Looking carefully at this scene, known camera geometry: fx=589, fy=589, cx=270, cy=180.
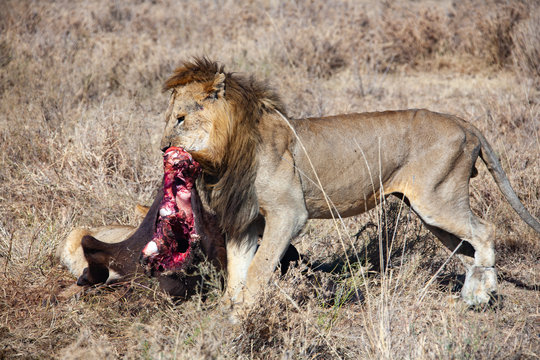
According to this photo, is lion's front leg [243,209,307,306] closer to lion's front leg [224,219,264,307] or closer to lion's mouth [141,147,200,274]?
lion's front leg [224,219,264,307]

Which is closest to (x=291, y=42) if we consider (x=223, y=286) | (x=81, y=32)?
(x=81, y=32)

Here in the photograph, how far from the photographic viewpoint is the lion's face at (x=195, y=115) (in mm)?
3648

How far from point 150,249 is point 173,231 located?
197 mm

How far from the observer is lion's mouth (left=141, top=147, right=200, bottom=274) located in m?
3.76

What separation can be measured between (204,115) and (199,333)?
1335 mm

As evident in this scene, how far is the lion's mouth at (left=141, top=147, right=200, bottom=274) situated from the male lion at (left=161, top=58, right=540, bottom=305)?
14cm

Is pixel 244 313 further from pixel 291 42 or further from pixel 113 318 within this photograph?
Result: pixel 291 42

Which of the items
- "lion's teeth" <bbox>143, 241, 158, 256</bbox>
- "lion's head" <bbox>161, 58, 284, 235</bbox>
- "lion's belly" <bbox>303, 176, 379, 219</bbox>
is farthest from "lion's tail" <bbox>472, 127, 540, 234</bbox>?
"lion's teeth" <bbox>143, 241, 158, 256</bbox>

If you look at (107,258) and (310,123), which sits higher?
(310,123)

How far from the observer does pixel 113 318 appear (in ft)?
11.9

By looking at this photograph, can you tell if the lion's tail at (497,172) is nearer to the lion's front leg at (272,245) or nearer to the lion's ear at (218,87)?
the lion's front leg at (272,245)

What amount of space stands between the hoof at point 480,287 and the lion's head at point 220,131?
1.63 m

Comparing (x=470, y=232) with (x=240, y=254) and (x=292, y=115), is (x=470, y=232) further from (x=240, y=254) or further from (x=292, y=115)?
(x=292, y=115)

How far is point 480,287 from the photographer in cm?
413
